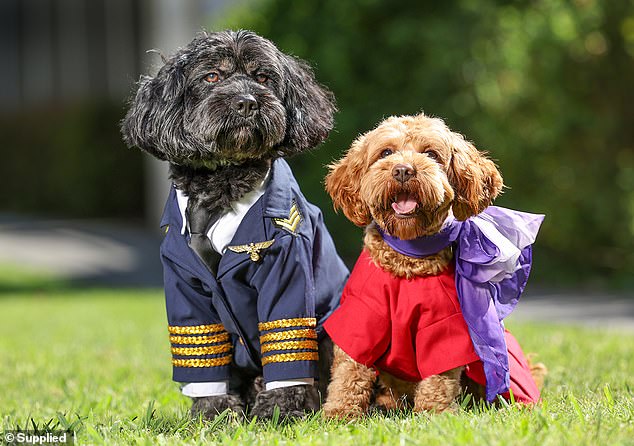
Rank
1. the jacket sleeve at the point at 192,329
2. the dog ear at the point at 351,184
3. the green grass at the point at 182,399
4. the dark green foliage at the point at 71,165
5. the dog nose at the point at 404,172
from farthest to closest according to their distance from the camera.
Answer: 1. the dark green foliage at the point at 71,165
2. the jacket sleeve at the point at 192,329
3. the dog ear at the point at 351,184
4. the dog nose at the point at 404,172
5. the green grass at the point at 182,399

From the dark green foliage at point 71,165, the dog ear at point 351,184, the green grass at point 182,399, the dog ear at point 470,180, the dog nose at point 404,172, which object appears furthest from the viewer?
the dark green foliage at point 71,165

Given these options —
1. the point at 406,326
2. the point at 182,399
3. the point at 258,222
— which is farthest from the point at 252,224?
the point at 182,399

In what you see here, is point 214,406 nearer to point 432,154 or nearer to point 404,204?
point 404,204

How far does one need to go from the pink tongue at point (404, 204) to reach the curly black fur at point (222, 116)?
0.56 meters

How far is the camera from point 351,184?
12.1 feet

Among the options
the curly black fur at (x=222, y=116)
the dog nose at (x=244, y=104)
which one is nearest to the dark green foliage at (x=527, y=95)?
the curly black fur at (x=222, y=116)

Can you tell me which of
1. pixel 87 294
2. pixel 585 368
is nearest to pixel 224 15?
pixel 87 294

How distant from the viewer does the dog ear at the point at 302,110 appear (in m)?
3.83

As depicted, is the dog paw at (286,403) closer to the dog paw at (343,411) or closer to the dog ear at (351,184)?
the dog paw at (343,411)

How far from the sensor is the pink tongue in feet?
11.5

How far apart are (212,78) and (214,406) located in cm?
145

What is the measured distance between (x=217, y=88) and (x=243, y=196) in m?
0.47

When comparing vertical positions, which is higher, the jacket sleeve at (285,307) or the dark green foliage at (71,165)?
the dark green foliage at (71,165)

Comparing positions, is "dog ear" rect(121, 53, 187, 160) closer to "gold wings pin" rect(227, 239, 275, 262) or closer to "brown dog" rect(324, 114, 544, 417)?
"gold wings pin" rect(227, 239, 275, 262)
